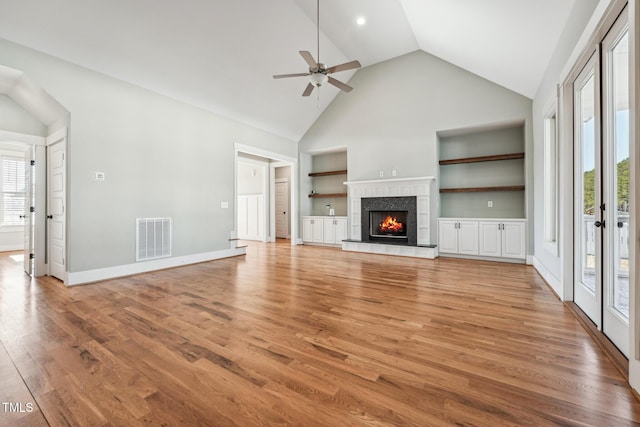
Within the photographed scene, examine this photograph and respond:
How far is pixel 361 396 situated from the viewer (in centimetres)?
155

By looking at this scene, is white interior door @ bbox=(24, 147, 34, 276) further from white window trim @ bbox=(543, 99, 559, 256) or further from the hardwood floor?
white window trim @ bbox=(543, 99, 559, 256)

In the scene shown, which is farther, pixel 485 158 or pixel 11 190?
pixel 11 190

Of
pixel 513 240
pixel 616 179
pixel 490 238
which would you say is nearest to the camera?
pixel 616 179

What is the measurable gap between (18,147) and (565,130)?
35.0 ft

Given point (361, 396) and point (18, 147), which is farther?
point (18, 147)

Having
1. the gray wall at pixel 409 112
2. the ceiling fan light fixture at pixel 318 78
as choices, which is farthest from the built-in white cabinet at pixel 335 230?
the ceiling fan light fixture at pixel 318 78

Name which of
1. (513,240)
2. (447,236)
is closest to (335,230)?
(447,236)

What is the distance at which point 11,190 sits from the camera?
6973 millimetres

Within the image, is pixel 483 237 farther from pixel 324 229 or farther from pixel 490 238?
pixel 324 229

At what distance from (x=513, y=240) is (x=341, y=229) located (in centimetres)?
387

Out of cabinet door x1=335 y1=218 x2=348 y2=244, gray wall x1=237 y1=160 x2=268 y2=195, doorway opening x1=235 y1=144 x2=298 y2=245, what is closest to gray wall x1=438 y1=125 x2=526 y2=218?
cabinet door x1=335 y1=218 x2=348 y2=244

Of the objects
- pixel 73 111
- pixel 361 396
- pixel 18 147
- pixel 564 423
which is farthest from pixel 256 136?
pixel 564 423

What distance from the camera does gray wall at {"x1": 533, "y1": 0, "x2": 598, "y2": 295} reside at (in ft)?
8.63

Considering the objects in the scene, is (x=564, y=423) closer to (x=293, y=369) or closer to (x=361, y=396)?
(x=361, y=396)
